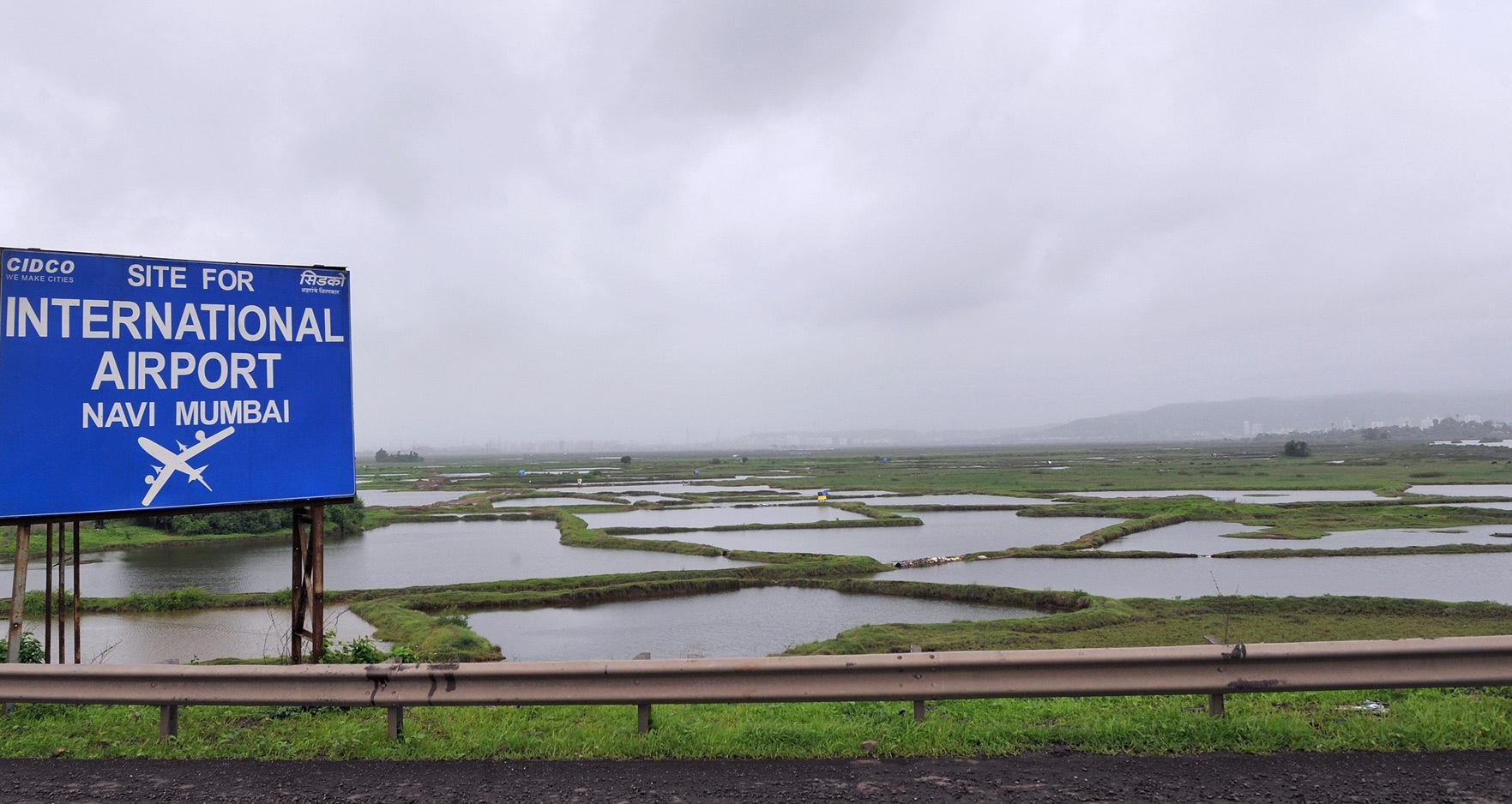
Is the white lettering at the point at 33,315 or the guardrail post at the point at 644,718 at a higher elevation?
the white lettering at the point at 33,315

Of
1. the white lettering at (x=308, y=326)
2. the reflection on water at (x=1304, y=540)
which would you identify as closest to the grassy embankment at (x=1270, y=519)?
the reflection on water at (x=1304, y=540)

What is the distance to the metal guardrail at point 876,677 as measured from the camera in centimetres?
542


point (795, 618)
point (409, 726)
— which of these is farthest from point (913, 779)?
point (795, 618)

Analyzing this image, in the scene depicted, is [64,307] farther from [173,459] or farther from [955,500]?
[955,500]

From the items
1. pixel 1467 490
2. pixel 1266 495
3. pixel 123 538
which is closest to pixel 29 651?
pixel 123 538

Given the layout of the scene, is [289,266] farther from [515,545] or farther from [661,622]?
[515,545]

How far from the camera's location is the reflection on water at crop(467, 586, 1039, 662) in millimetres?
21047

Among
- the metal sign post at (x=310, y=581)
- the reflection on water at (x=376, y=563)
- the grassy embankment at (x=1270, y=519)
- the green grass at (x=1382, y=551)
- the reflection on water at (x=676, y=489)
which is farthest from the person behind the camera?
the reflection on water at (x=676, y=489)

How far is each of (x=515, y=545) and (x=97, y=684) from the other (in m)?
38.4

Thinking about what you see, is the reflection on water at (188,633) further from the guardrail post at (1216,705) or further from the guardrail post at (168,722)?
the guardrail post at (1216,705)

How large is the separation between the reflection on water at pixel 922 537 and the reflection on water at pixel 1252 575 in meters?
4.66

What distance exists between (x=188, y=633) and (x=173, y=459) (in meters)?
19.7

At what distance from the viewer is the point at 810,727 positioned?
611 centimetres

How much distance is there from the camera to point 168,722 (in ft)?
20.9
